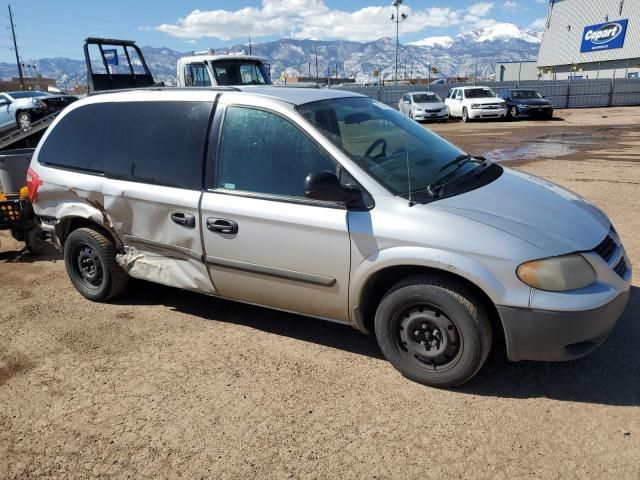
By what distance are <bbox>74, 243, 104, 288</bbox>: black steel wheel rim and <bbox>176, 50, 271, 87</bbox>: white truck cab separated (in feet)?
30.5

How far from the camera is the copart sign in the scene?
192 ft

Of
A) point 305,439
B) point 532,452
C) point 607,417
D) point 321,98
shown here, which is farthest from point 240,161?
point 607,417

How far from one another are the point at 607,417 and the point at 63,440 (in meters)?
2.97

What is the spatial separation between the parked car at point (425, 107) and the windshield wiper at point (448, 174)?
21.9 m

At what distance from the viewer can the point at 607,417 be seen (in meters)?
2.80

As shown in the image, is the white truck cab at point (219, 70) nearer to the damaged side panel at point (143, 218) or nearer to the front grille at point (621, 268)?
the damaged side panel at point (143, 218)

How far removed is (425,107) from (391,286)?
928 inches

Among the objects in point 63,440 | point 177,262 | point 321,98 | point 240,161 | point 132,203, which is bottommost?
point 63,440

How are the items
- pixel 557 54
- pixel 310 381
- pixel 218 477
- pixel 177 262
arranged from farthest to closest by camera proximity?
1. pixel 557 54
2. pixel 177 262
3. pixel 310 381
4. pixel 218 477

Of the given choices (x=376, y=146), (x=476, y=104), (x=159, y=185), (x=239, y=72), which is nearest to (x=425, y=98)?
(x=476, y=104)

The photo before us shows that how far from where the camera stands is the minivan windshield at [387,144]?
330cm

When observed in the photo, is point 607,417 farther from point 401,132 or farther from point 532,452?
point 401,132

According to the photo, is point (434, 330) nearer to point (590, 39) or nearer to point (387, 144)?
point (387, 144)

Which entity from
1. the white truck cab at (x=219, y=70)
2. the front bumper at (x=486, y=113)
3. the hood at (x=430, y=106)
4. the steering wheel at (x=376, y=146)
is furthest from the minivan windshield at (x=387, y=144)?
the front bumper at (x=486, y=113)
